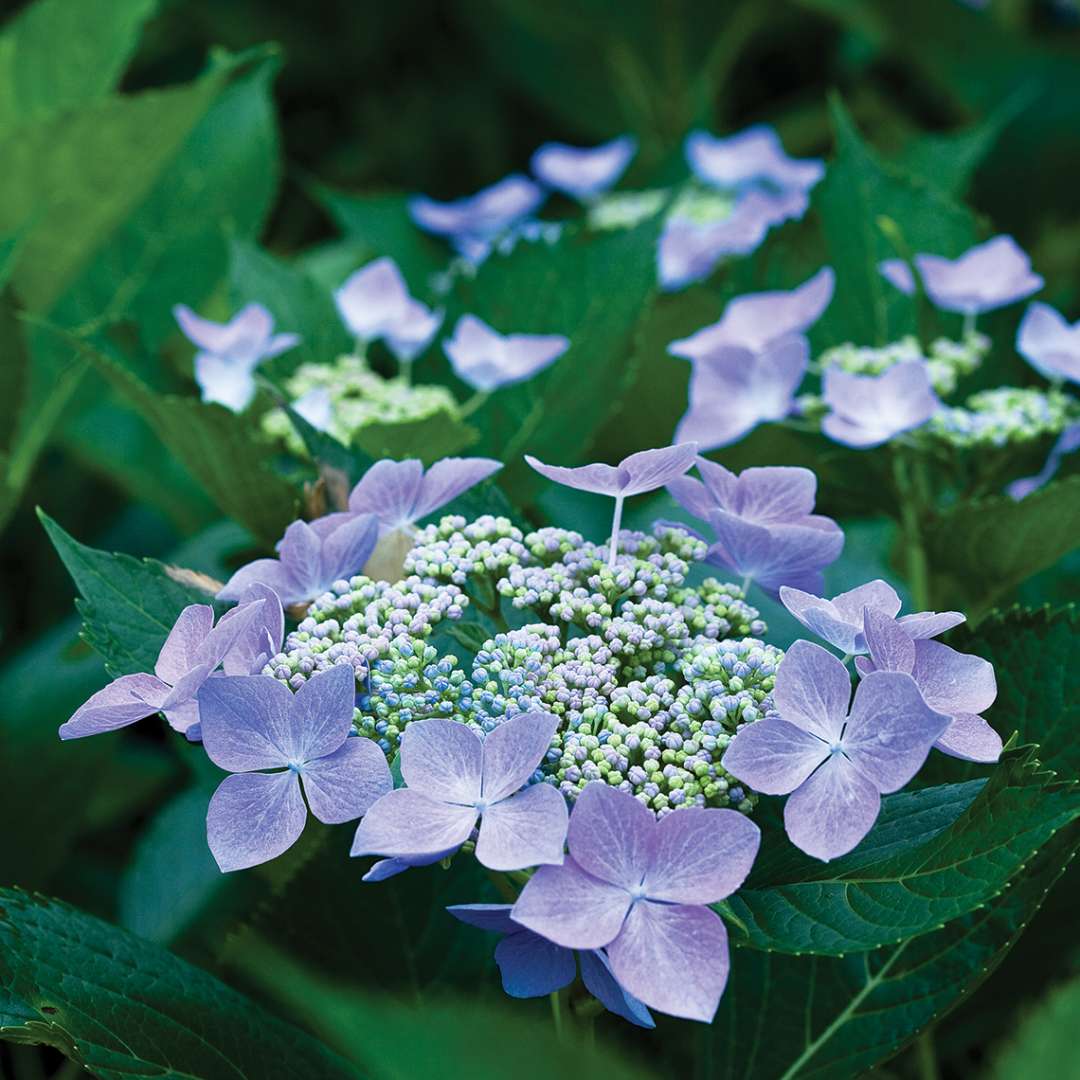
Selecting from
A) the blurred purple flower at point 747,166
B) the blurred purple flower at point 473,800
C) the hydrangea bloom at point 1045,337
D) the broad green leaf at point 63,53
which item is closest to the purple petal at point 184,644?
the blurred purple flower at point 473,800

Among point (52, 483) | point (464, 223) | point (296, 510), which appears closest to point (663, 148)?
point (464, 223)

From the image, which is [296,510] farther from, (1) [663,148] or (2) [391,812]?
(1) [663,148]

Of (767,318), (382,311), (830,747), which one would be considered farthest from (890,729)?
(382,311)

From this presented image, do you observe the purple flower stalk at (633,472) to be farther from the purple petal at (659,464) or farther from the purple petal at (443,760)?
the purple petal at (443,760)

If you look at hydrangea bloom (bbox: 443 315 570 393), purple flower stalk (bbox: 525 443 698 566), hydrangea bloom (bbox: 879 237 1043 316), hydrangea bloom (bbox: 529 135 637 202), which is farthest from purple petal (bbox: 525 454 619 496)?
hydrangea bloom (bbox: 529 135 637 202)

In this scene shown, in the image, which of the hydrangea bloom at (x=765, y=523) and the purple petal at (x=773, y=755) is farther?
the hydrangea bloom at (x=765, y=523)

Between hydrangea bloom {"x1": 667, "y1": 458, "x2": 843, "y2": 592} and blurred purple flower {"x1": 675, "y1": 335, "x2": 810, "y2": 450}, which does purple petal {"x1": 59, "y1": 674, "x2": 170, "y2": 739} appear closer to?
hydrangea bloom {"x1": 667, "y1": 458, "x2": 843, "y2": 592}
